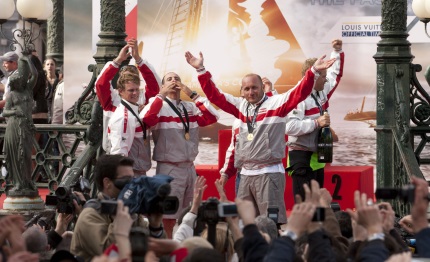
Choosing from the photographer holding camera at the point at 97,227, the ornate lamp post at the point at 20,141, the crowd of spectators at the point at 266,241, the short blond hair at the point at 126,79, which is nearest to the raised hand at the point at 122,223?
the crowd of spectators at the point at 266,241

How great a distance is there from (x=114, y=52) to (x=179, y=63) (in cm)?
350

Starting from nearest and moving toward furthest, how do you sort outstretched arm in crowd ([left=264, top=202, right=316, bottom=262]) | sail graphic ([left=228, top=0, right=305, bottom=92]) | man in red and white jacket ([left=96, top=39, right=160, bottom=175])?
outstretched arm in crowd ([left=264, top=202, right=316, bottom=262])
man in red and white jacket ([left=96, top=39, right=160, bottom=175])
sail graphic ([left=228, top=0, right=305, bottom=92])

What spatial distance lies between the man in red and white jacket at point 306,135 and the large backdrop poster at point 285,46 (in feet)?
10.3

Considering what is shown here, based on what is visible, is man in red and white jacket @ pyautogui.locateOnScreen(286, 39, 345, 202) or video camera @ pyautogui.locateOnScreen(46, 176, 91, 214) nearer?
video camera @ pyautogui.locateOnScreen(46, 176, 91, 214)

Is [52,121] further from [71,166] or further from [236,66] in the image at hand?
[71,166]

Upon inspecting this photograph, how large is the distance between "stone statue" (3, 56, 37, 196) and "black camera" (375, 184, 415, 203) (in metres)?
8.70

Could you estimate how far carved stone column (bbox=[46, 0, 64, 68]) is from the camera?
27.4 metres

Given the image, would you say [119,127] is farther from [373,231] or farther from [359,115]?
[373,231]

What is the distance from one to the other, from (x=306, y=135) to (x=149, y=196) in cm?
661

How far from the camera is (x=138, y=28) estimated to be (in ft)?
71.2

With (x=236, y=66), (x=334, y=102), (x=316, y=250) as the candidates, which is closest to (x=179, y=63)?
(x=236, y=66)

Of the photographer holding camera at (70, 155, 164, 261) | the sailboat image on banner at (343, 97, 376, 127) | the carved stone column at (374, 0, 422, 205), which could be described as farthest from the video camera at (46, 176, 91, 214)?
the sailboat image on banner at (343, 97, 376, 127)

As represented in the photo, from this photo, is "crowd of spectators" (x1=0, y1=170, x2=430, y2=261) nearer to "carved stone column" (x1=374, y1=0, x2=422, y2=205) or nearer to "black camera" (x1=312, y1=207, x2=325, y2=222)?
"black camera" (x1=312, y1=207, x2=325, y2=222)

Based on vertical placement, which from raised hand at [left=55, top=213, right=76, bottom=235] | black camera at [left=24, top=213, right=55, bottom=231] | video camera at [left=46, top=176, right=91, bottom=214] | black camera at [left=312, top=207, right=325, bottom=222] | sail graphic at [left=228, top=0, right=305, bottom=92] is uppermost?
sail graphic at [left=228, top=0, right=305, bottom=92]
